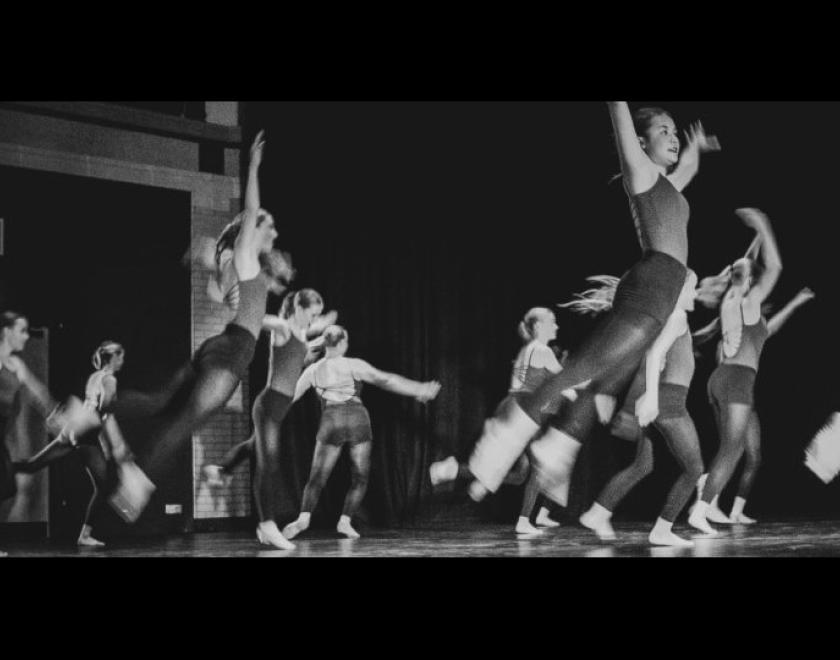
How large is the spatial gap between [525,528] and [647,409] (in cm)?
103

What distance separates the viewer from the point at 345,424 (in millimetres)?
7875

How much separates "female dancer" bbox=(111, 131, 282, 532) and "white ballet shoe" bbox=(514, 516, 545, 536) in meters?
1.92

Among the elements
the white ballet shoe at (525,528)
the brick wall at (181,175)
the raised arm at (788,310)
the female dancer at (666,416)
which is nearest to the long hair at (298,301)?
the brick wall at (181,175)

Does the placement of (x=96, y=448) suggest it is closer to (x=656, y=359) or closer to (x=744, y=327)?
(x=656, y=359)

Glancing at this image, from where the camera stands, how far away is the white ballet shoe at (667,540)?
675 cm

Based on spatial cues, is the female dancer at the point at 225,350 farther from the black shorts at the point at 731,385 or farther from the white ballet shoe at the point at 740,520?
the white ballet shoe at the point at 740,520

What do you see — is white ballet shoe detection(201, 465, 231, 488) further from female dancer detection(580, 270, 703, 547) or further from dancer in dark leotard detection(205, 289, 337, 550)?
female dancer detection(580, 270, 703, 547)

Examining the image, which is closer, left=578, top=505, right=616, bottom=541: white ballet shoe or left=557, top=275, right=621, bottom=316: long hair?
left=578, top=505, right=616, bottom=541: white ballet shoe

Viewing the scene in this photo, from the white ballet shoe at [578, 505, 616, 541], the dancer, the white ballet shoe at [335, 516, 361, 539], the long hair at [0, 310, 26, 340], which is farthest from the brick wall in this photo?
the white ballet shoe at [578, 505, 616, 541]

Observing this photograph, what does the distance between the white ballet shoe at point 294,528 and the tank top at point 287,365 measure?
765 millimetres

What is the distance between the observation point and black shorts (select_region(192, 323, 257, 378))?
7980 mm

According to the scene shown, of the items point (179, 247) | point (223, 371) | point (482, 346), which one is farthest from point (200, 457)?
point (482, 346)

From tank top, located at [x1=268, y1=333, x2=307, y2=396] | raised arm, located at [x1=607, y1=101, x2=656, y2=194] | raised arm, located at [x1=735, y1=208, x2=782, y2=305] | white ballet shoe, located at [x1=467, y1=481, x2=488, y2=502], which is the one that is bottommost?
white ballet shoe, located at [x1=467, y1=481, x2=488, y2=502]
